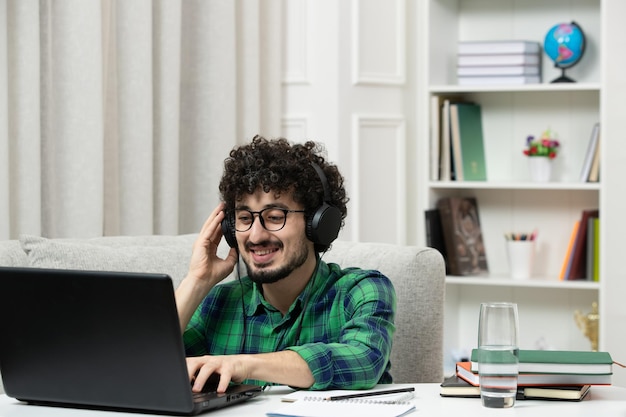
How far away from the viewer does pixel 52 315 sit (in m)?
1.39

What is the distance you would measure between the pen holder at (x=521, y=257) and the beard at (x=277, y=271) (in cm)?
189

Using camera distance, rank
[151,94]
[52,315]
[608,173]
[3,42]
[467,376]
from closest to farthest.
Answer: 1. [52,315]
2. [467,376]
3. [3,42]
4. [151,94]
5. [608,173]

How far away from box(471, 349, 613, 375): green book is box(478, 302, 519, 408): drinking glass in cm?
8

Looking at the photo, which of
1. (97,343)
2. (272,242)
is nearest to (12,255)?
(272,242)

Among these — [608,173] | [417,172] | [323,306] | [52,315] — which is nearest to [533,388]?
[323,306]

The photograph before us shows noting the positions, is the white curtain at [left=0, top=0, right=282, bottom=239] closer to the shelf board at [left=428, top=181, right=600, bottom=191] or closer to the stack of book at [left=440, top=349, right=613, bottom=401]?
the shelf board at [left=428, top=181, right=600, bottom=191]

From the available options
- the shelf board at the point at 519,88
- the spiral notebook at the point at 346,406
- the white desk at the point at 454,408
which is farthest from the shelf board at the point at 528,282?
the spiral notebook at the point at 346,406

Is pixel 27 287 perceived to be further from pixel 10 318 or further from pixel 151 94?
pixel 151 94

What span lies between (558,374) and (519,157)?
2386 millimetres

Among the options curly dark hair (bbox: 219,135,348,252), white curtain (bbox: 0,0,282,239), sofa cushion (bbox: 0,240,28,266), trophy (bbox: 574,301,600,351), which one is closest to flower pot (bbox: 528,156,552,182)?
trophy (bbox: 574,301,600,351)

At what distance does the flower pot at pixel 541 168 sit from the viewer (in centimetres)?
355

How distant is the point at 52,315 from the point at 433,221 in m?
2.36

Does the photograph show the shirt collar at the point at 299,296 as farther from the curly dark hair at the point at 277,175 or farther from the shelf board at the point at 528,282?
the shelf board at the point at 528,282

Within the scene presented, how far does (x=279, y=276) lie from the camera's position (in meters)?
1.79
